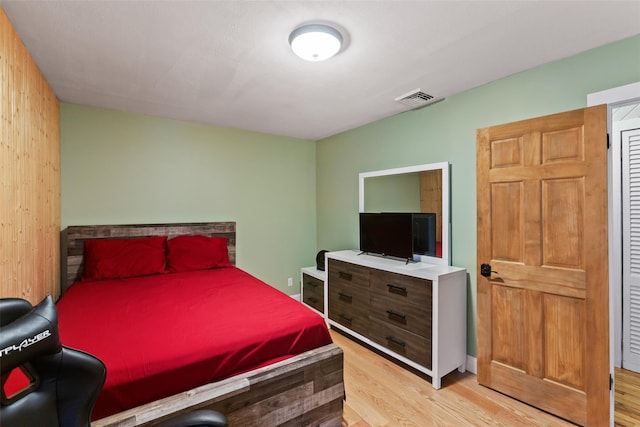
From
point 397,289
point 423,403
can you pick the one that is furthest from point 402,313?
point 423,403

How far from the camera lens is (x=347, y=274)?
125 inches

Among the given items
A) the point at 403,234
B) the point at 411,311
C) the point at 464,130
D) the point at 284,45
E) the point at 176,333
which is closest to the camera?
the point at 176,333

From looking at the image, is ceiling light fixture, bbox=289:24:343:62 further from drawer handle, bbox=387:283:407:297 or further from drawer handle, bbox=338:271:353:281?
drawer handle, bbox=338:271:353:281

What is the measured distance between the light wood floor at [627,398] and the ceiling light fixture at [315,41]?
2975 millimetres

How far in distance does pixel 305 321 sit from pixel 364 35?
1.76 meters

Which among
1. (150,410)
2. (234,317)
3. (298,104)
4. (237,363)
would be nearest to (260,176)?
(298,104)

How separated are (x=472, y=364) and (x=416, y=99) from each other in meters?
2.35

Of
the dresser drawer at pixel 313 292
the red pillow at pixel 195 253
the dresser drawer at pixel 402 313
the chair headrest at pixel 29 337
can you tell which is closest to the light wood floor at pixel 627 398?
the dresser drawer at pixel 402 313

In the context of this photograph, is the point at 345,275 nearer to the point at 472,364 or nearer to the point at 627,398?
the point at 472,364

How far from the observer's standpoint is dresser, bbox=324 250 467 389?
2.35 m

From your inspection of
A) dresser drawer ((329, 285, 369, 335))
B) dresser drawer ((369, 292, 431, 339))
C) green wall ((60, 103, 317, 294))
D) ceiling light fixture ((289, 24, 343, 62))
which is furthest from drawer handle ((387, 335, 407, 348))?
ceiling light fixture ((289, 24, 343, 62))

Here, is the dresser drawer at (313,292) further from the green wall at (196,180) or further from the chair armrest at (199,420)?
the chair armrest at (199,420)

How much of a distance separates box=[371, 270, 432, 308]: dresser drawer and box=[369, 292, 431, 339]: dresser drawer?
0.03 m

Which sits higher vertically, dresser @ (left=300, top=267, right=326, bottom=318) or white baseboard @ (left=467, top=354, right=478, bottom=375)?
dresser @ (left=300, top=267, right=326, bottom=318)
